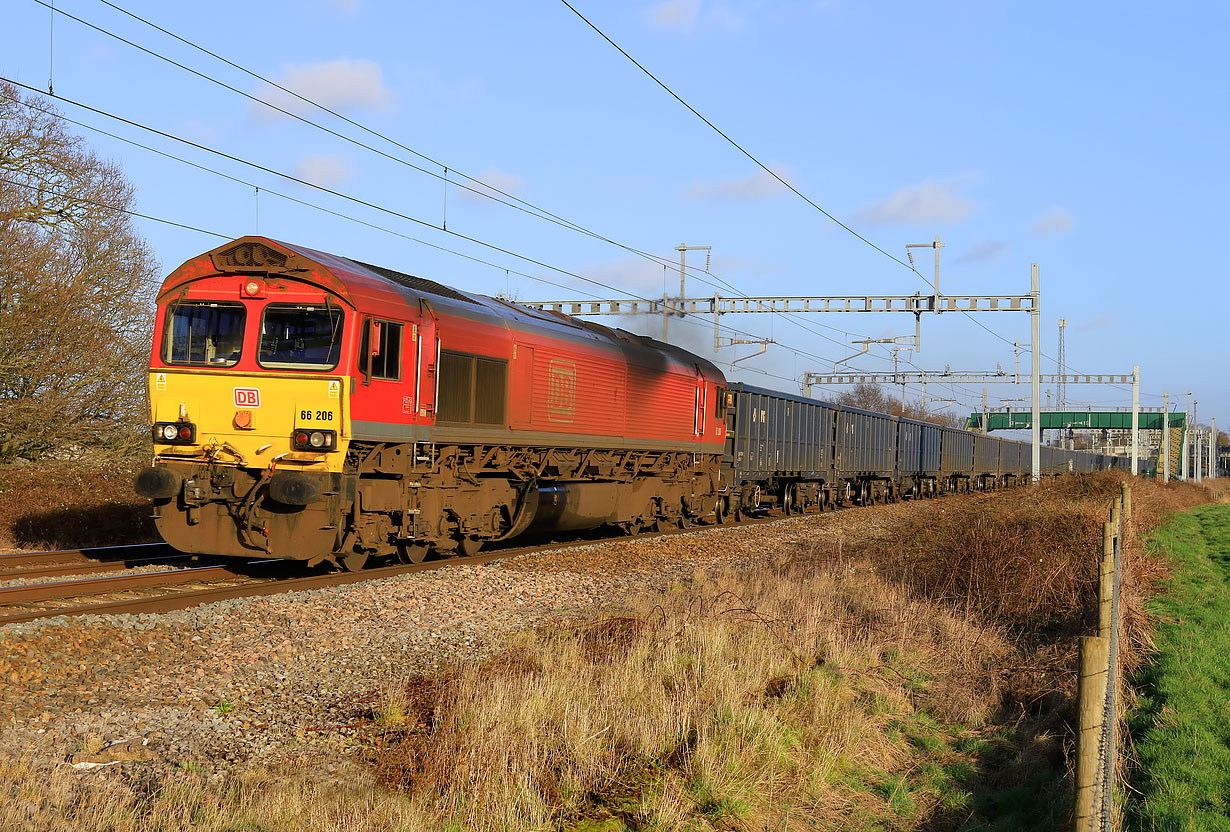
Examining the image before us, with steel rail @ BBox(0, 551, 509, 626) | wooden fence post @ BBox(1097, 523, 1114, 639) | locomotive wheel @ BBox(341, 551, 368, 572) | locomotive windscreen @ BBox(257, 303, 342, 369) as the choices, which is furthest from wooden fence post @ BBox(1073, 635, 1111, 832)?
locomotive wheel @ BBox(341, 551, 368, 572)

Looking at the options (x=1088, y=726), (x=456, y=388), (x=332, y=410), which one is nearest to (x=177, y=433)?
(x=332, y=410)

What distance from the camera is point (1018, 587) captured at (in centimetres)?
1279

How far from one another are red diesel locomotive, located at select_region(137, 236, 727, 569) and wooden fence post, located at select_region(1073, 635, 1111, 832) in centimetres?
912

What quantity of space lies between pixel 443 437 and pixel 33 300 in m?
12.6

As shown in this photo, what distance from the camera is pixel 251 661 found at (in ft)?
28.3

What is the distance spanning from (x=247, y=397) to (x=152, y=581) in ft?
8.44

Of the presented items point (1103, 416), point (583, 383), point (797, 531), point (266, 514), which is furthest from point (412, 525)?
point (1103, 416)

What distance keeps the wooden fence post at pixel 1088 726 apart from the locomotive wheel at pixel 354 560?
34.6ft

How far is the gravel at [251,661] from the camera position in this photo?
6777 mm

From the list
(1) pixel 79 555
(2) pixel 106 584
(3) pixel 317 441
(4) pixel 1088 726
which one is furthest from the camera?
(1) pixel 79 555

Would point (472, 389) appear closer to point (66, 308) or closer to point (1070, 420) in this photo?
point (66, 308)

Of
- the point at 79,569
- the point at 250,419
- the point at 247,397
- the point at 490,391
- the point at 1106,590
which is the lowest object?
the point at 79,569

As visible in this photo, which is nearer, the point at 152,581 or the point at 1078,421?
the point at 152,581

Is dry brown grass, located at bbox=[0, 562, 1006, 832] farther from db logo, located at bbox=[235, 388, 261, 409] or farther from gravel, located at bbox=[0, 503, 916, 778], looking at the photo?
db logo, located at bbox=[235, 388, 261, 409]
